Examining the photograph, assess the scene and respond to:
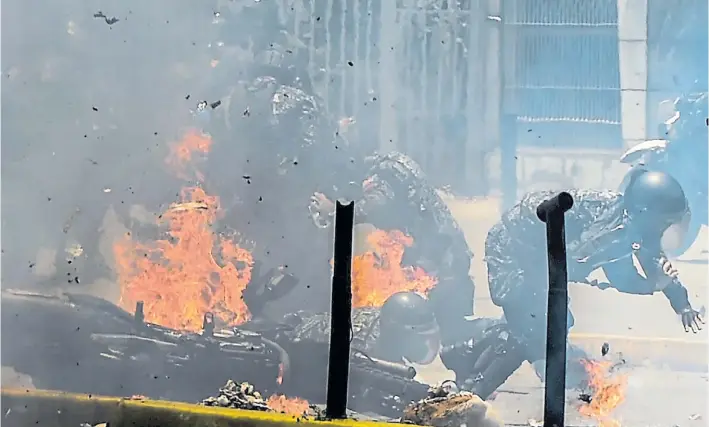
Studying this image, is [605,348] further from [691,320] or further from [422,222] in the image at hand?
[422,222]

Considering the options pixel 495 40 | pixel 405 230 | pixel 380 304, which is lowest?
pixel 380 304

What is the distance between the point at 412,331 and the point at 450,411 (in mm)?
147

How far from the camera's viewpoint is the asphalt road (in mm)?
1193

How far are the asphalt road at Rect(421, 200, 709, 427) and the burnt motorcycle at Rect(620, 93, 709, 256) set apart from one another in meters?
0.05

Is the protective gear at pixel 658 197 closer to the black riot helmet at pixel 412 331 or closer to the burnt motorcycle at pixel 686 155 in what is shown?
the burnt motorcycle at pixel 686 155

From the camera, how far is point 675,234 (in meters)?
1.22

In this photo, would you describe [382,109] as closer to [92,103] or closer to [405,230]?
[405,230]

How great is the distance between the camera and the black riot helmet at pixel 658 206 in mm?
1216

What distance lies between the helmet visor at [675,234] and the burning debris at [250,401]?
680 mm

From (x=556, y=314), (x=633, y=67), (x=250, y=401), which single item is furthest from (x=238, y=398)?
(x=633, y=67)

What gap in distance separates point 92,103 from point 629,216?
97cm

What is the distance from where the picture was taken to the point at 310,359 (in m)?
1.21

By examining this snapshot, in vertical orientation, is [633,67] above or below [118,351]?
above

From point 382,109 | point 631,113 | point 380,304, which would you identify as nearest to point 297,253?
point 380,304
